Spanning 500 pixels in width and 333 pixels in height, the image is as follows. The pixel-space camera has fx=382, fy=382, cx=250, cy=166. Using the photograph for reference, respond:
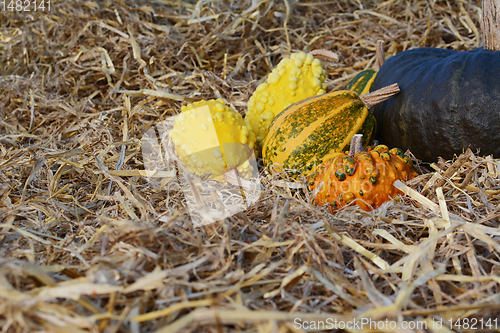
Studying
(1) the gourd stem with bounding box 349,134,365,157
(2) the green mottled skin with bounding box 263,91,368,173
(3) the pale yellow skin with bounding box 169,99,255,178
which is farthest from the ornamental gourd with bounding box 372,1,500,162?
(3) the pale yellow skin with bounding box 169,99,255,178

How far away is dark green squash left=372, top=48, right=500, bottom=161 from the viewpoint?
2.30 meters

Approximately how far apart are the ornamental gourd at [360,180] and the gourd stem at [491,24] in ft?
4.05

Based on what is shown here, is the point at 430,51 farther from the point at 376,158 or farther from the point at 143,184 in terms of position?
the point at 143,184

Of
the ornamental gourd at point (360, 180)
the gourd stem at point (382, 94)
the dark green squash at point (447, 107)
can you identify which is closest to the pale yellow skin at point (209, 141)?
the ornamental gourd at point (360, 180)

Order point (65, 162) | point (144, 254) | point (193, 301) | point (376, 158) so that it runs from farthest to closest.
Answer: point (65, 162), point (376, 158), point (144, 254), point (193, 301)

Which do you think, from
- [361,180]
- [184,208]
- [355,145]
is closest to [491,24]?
[355,145]

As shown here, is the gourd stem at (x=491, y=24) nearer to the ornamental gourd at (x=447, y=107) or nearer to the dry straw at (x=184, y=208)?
the ornamental gourd at (x=447, y=107)

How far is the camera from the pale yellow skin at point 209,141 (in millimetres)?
2488

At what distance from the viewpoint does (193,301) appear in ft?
4.22

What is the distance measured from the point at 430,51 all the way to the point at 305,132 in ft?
4.43

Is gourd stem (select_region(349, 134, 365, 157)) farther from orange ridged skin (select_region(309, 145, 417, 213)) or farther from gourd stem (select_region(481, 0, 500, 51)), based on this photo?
gourd stem (select_region(481, 0, 500, 51))

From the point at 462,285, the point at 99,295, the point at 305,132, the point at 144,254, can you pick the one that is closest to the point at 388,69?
the point at 305,132

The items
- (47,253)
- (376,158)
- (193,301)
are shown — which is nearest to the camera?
(193,301)

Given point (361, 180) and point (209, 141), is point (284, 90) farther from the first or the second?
point (361, 180)
